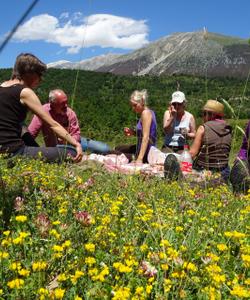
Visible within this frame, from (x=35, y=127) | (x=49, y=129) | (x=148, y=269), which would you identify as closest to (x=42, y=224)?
(x=148, y=269)

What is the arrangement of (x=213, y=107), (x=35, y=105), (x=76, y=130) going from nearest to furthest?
(x=35, y=105) → (x=213, y=107) → (x=76, y=130)

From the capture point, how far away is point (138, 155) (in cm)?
820

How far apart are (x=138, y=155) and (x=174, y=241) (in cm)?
579

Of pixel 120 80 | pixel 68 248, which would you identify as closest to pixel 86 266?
pixel 68 248

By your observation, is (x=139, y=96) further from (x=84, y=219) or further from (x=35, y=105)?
(x=84, y=219)

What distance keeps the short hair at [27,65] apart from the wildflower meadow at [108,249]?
280 centimetres

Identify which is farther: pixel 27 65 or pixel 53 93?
pixel 53 93

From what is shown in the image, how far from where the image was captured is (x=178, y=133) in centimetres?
823

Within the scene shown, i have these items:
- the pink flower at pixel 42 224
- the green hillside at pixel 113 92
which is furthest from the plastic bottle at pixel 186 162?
the green hillside at pixel 113 92

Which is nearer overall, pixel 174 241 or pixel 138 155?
pixel 174 241

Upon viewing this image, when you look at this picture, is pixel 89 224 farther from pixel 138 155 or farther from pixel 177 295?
pixel 138 155

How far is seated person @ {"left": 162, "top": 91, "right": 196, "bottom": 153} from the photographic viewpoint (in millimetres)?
8023

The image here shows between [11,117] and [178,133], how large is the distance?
3284 millimetres

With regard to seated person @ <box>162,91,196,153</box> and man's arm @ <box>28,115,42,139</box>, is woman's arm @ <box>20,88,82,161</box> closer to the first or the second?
man's arm @ <box>28,115,42,139</box>
